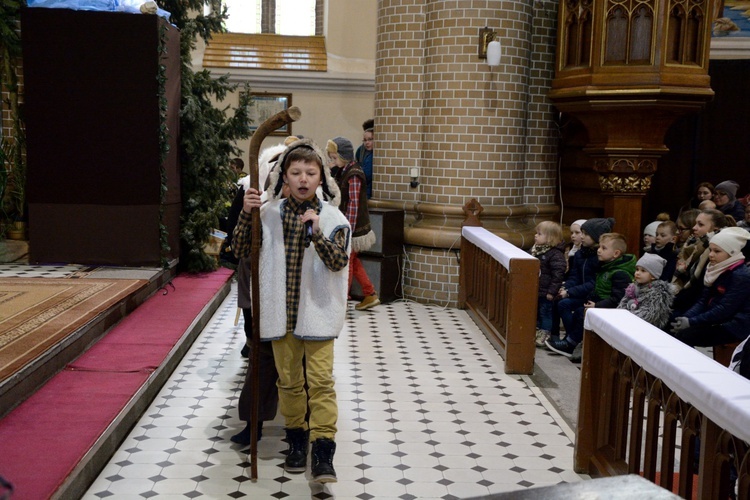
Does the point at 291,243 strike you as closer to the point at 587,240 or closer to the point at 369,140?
the point at 587,240

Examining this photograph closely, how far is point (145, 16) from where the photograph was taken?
7812 millimetres

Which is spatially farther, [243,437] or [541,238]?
[541,238]

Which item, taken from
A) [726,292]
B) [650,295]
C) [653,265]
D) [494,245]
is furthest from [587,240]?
[726,292]

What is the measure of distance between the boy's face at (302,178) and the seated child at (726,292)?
2.83 meters

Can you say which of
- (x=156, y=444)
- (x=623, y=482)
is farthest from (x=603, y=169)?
(x=623, y=482)

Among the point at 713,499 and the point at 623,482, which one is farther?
→ the point at 713,499

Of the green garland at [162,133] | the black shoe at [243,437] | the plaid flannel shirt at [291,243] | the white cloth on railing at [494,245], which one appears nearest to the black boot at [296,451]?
the black shoe at [243,437]

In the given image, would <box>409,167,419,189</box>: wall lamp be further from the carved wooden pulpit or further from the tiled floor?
the tiled floor

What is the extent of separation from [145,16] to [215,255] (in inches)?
123

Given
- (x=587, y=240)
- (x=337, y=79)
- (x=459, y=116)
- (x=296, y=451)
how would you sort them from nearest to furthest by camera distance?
(x=296, y=451)
(x=587, y=240)
(x=459, y=116)
(x=337, y=79)

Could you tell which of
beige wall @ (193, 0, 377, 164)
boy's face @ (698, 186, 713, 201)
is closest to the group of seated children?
boy's face @ (698, 186, 713, 201)

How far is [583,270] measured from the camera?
7.00 m

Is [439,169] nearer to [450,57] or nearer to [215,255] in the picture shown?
[450,57]

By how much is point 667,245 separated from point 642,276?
1.28 m
